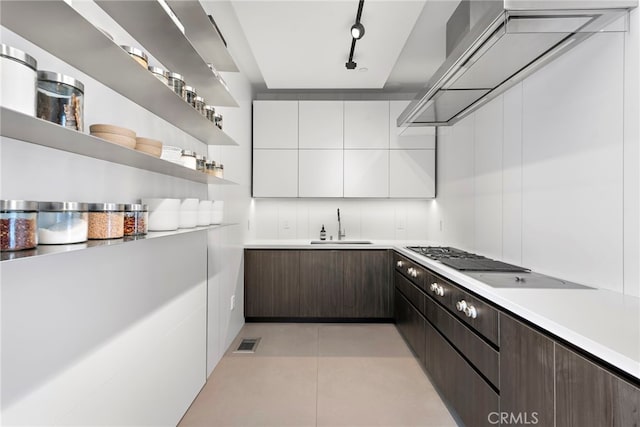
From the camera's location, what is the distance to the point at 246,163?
133 inches

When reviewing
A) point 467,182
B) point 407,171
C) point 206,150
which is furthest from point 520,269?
point 206,150

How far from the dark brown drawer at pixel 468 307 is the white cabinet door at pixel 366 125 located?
1976 mm

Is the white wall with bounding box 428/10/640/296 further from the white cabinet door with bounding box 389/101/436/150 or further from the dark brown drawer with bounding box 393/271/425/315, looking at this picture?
the white cabinet door with bounding box 389/101/436/150

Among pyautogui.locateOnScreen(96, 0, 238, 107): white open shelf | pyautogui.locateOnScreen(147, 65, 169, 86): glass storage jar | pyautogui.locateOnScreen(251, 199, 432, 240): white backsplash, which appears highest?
pyautogui.locateOnScreen(96, 0, 238, 107): white open shelf

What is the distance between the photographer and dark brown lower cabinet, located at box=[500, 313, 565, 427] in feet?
3.42

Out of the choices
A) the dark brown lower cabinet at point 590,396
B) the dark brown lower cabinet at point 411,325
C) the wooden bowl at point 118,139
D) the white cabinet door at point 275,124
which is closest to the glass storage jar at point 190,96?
the wooden bowl at point 118,139

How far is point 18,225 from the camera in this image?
0.65 metres

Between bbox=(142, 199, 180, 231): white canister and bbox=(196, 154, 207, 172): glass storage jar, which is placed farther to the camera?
bbox=(196, 154, 207, 172): glass storage jar

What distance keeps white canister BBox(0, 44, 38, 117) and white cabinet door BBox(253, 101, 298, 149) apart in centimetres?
299

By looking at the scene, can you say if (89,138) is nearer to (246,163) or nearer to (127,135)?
(127,135)

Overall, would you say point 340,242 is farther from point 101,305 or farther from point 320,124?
point 101,305

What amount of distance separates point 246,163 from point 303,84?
1.02 metres

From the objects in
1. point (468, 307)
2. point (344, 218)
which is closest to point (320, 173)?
point (344, 218)
